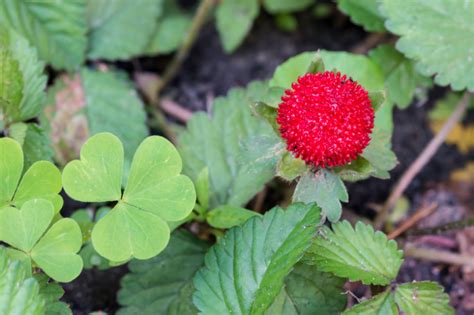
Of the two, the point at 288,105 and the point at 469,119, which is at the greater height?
the point at 288,105

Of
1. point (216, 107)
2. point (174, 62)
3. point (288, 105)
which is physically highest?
point (288, 105)

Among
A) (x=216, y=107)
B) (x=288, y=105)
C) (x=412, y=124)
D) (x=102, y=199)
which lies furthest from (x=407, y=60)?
(x=102, y=199)

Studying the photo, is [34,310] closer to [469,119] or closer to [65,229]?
[65,229]

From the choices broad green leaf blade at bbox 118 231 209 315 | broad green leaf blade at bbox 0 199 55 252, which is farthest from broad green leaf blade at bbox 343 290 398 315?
broad green leaf blade at bbox 0 199 55 252

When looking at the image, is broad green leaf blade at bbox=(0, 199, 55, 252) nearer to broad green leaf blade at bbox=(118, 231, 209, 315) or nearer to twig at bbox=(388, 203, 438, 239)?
broad green leaf blade at bbox=(118, 231, 209, 315)

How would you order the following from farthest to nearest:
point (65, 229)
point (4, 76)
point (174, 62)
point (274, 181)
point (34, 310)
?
point (174, 62) → point (274, 181) → point (4, 76) → point (65, 229) → point (34, 310)

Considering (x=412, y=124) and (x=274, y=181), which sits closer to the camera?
(x=274, y=181)

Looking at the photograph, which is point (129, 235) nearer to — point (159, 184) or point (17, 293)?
point (159, 184)
